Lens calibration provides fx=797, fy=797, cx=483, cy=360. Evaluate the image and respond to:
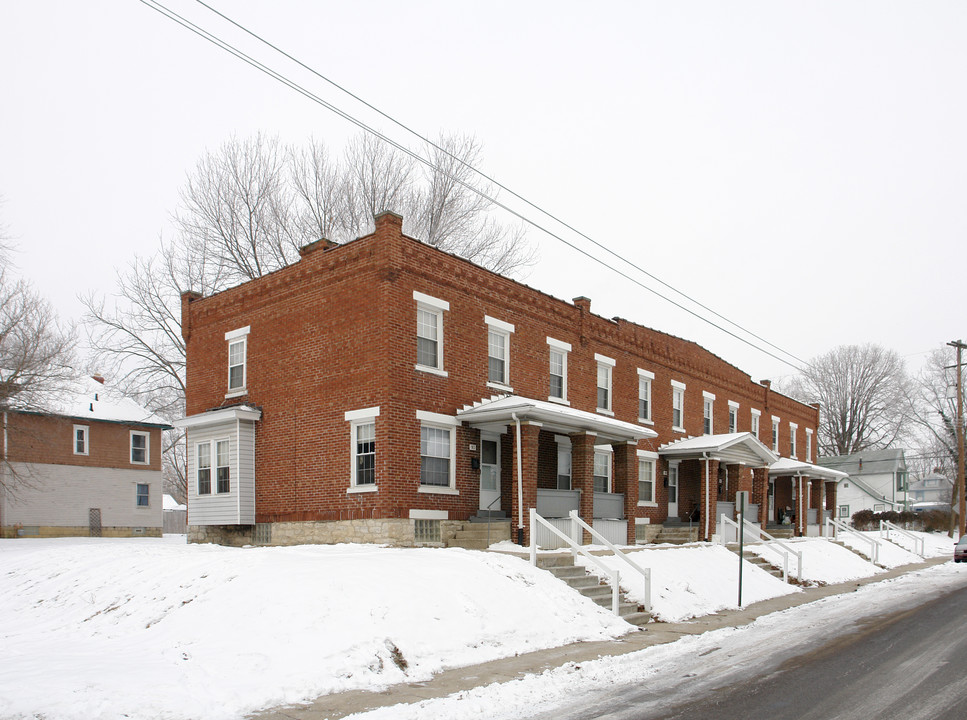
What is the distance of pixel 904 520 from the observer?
53719 millimetres

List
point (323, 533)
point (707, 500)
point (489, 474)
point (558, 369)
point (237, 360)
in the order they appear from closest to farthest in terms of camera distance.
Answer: point (323, 533), point (489, 474), point (237, 360), point (558, 369), point (707, 500)

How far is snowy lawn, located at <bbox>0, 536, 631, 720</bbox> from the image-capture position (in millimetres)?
9023

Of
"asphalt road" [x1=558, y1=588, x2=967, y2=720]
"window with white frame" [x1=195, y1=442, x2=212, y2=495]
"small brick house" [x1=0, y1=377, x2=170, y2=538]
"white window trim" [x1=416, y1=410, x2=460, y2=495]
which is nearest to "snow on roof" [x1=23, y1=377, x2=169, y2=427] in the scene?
"small brick house" [x1=0, y1=377, x2=170, y2=538]

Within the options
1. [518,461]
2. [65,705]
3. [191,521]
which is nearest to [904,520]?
[518,461]

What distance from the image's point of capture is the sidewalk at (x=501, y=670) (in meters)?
8.93

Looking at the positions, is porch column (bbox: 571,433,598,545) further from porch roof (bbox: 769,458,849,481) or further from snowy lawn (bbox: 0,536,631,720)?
porch roof (bbox: 769,458,849,481)

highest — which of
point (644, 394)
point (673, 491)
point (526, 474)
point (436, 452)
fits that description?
point (644, 394)

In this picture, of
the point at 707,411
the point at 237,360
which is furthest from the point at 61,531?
the point at 707,411

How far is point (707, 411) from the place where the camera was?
114 ft

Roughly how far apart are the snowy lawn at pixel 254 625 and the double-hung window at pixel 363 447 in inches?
100.0

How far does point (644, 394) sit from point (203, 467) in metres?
15.7

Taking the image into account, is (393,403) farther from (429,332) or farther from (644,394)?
(644,394)

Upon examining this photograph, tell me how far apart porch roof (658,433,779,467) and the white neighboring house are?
42814 mm

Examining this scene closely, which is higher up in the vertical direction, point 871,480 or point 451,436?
point 451,436
